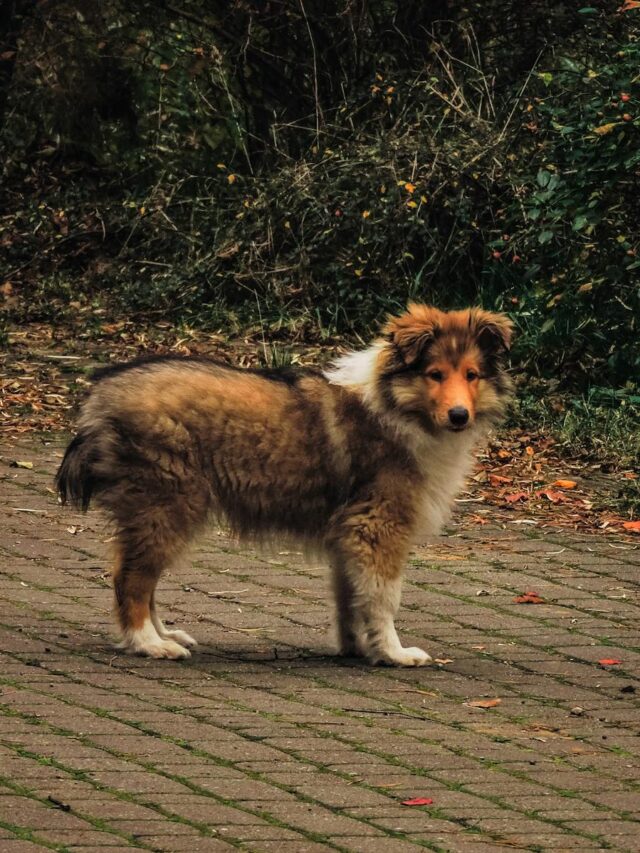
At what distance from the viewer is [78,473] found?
23.0ft

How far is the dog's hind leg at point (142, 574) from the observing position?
689 cm

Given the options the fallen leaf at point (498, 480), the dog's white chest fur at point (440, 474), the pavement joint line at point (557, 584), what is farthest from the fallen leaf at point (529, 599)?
the fallen leaf at point (498, 480)

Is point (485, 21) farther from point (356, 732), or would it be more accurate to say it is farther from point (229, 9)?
point (356, 732)

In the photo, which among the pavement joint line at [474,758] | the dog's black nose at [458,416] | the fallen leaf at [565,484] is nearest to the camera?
the pavement joint line at [474,758]

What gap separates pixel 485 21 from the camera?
49.8ft

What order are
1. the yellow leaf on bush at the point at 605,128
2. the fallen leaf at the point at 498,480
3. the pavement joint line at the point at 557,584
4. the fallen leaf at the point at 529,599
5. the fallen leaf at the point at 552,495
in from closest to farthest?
the pavement joint line at the point at 557,584 < the fallen leaf at the point at 529,599 < the fallen leaf at the point at 552,495 < the fallen leaf at the point at 498,480 < the yellow leaf on bush at the point at 605,128

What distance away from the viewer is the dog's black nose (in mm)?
7102

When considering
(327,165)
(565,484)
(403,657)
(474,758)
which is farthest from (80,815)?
(327,165)

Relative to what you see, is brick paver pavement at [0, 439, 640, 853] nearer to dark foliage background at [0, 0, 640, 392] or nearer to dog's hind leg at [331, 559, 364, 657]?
dog's hind leg at [331, 559, 364, 657]

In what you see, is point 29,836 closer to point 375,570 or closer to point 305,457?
point 375,570

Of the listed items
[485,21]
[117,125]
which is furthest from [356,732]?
[117,125]

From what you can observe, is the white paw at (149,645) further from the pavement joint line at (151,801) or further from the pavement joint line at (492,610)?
the pavement joint line at (151,801)

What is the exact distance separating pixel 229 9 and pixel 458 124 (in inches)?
109

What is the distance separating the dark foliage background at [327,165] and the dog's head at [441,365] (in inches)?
168
